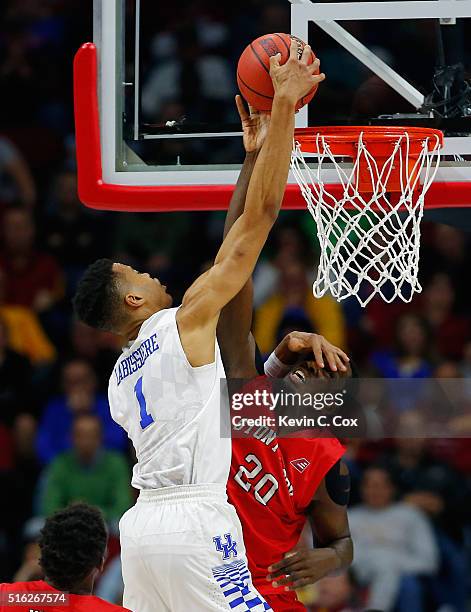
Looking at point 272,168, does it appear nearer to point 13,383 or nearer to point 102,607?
point 102,607

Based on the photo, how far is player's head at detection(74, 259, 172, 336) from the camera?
3.81 metres

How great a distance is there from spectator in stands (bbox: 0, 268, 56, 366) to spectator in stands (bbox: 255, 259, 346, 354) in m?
1.27

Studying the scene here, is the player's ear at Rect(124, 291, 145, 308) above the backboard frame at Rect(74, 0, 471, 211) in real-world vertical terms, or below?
below

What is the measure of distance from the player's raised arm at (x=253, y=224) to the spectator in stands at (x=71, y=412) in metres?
3.11

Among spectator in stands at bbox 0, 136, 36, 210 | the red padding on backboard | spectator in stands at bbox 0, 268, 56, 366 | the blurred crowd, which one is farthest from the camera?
spectator in stands at bbox 0, 136, 36, 210

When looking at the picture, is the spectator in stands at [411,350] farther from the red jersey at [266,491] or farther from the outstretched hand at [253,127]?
the outstretched hand at [253,127]

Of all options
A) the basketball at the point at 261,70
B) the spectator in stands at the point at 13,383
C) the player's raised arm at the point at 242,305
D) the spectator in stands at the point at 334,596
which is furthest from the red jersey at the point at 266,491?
the spectator in stands at the point at 13,383

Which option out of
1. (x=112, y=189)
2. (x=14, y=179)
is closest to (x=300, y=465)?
(x=112, y=189)

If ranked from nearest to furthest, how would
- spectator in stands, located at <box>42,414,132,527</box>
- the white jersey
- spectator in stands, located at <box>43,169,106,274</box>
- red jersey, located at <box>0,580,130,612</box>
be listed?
the white jersey → red jersey, located at <box>0,580,130,612</box> → spectator in stands, located at <box>42,414,132,527</box> → spectator in stands, located at <box>43,169,106,274</box>

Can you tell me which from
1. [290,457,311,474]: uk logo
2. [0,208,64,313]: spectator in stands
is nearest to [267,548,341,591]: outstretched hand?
[290,457,311,474]: uk logo

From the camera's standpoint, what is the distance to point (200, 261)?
7133 mm

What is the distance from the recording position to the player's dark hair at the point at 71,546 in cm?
377

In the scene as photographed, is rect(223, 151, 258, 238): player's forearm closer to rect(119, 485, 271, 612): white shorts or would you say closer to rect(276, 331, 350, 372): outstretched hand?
rect(276, 331, 350, 372): outstretched hand

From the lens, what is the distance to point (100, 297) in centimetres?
380
